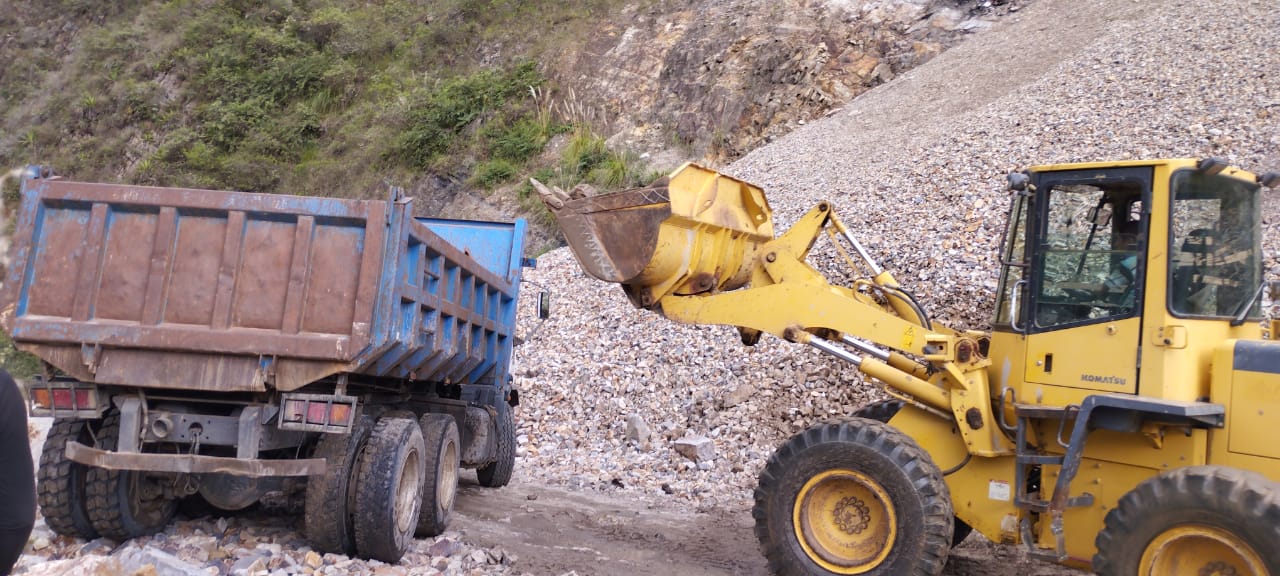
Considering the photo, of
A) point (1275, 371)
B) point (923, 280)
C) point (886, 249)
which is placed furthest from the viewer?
point (886, 249)

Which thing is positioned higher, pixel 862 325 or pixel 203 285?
pixel 862 325

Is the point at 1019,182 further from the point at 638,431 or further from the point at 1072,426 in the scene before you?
the point at 638,431

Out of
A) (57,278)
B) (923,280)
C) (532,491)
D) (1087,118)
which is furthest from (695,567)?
(1087,118)

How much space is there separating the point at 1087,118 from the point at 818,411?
23.8ft

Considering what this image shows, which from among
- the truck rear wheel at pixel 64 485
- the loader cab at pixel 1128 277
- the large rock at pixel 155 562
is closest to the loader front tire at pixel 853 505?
the loader cab at pixel 1128 277

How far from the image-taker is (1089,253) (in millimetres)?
4754

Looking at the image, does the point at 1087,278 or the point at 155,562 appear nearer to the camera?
the point at 155,562

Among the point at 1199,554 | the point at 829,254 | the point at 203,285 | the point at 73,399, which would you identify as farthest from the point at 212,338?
the point at 829,254

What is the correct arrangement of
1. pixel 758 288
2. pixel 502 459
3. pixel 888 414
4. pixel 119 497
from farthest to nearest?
pixel 502 459 → pixel 888 414 → pixel 758 288 → pixel 119 497

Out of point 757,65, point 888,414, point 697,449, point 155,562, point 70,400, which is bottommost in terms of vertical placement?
point 155,562

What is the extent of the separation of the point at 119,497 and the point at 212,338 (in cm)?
126

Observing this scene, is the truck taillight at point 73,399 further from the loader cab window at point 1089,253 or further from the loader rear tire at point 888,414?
the loader cab window at point 1089,253

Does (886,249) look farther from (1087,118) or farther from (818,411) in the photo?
(1087,118)

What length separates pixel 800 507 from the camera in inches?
198
